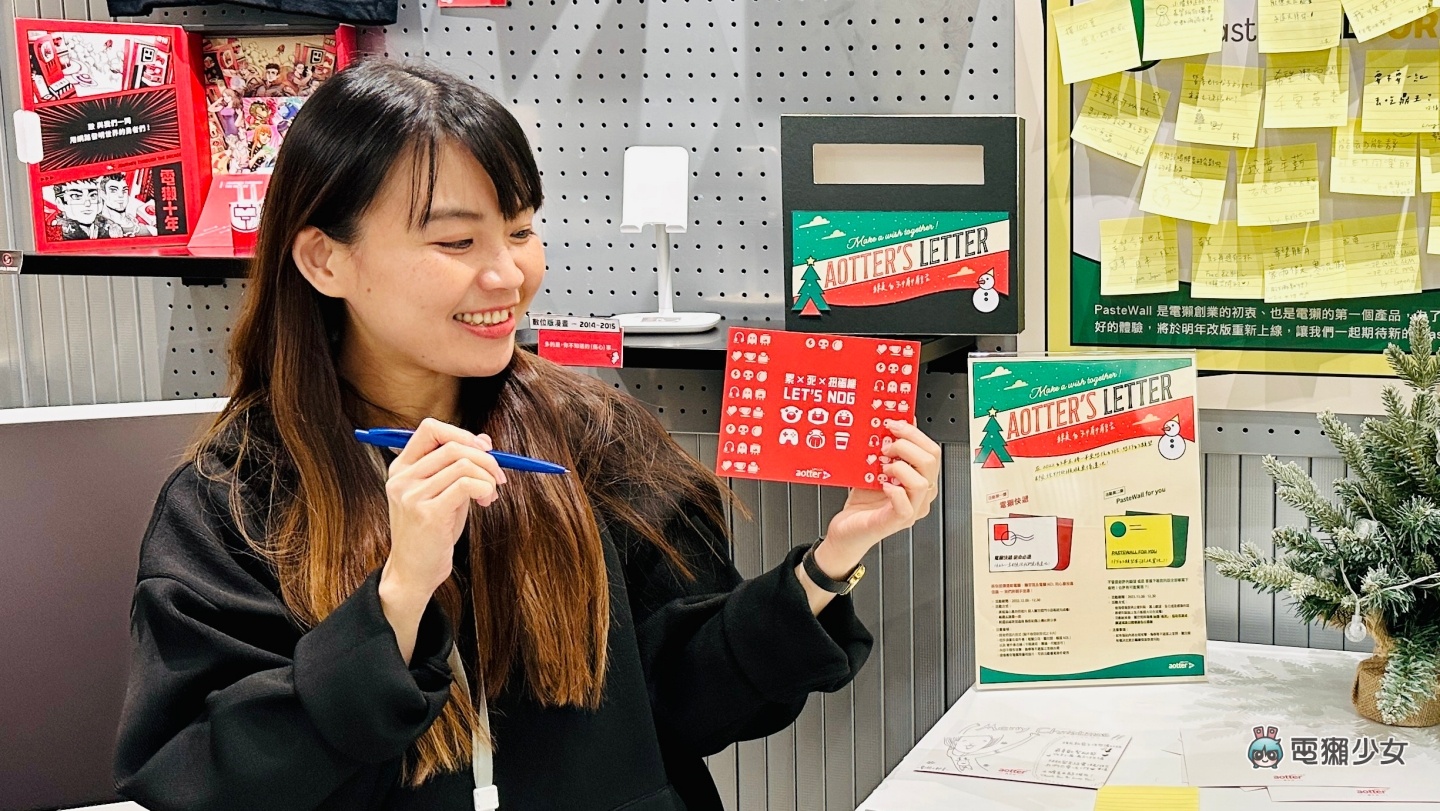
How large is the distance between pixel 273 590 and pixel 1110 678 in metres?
0.98

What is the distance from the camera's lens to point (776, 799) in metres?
2.11

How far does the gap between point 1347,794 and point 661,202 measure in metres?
1.08

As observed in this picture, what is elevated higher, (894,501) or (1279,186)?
(1279,186)

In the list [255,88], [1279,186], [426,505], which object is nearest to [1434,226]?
[1279,186]

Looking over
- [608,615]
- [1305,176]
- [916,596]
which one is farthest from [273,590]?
[1305,176]

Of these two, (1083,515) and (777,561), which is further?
(777,561)

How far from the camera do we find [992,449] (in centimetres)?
171

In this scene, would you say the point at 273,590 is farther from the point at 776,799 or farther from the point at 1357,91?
the point at 1357,91

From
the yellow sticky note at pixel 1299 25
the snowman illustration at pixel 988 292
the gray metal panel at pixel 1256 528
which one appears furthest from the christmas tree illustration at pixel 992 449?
the yellow sticky note at pixel 1299 25

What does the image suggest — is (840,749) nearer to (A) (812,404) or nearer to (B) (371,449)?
(A) (812,404)

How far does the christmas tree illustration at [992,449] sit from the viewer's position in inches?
67.1

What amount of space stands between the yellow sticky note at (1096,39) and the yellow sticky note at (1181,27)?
21 mm

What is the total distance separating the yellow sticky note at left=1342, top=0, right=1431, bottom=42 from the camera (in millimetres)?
1598

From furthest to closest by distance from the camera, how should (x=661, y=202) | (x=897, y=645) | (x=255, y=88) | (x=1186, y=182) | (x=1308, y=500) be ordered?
1. (x=255, y=88)
2. (x=897, y=645)
3. (x=661, y=202)
4. (x=1186, y=182)
5. (x=1308, y=500)
